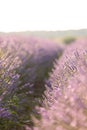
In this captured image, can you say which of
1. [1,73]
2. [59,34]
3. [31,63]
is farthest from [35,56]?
[59,34]

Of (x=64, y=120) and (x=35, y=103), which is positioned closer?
(x=64, y=120)

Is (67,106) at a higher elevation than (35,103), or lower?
lower

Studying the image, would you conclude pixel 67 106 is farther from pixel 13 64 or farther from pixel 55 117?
pixel 13 64

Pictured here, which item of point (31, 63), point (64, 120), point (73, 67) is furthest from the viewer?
point (31, 63)

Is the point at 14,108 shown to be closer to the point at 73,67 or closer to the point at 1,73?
the point at 1,73

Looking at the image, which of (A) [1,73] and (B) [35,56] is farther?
(B) [35,56]

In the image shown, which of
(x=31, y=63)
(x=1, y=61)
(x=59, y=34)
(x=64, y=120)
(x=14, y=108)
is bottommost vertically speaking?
(x=64, y=120)

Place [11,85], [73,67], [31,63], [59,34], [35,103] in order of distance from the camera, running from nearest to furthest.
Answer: [73,67] → [11,85] → [35,103] → [31,63] → [59,34]

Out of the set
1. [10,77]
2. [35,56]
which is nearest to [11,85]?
[10,77]

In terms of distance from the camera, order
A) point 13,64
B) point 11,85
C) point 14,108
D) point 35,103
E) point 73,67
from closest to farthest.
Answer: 1. point 73,67
2. point 11,85
3. point 14,108
4. point 13,64
5. point 35,103
